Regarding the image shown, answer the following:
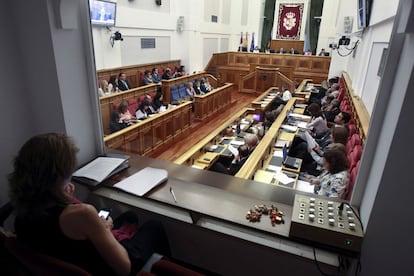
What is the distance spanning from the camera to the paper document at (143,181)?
61.7 inches

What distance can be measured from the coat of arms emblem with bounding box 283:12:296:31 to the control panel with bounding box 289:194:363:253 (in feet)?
46.4

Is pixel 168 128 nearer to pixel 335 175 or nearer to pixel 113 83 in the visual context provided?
pixel 113 83

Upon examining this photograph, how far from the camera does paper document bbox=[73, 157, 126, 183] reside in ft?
5.36

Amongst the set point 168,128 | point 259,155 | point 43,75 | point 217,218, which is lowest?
point 168,128

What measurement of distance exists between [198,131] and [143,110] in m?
1.38

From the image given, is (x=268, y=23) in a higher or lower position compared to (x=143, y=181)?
higher

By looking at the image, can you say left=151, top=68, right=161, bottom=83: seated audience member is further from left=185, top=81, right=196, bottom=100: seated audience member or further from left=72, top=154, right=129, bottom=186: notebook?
left=72, top=154, right=129, bottom=186: notebook

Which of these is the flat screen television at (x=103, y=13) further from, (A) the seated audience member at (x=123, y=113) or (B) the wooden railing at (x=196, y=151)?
(B) the wooden railing at (x=196, y=151)

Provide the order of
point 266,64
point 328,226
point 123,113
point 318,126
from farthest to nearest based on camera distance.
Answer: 1. point 266,64
2. point 123,113
3. point 318,126
4. point 328,226

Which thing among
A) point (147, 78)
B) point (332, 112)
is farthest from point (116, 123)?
point (332, 112)

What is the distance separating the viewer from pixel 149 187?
5.19ft

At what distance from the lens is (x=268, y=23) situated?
14.2 metres

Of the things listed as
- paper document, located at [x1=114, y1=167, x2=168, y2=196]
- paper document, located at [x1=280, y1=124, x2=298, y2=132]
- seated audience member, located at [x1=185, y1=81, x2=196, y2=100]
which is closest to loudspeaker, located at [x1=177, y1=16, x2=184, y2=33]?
seated audience member, located at [x1=185, y1=81, x2=196, y2=100]

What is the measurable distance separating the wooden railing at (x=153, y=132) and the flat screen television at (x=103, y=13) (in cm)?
298
